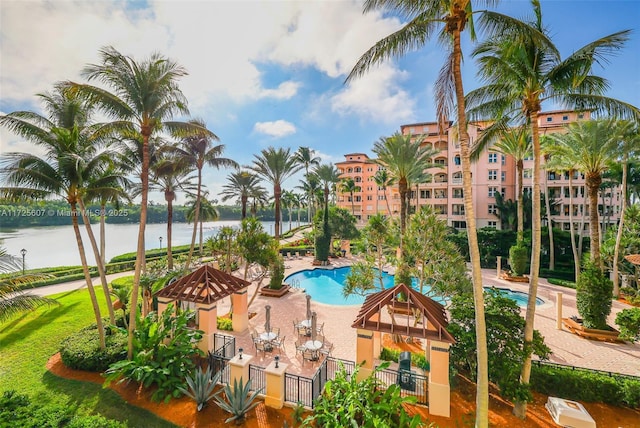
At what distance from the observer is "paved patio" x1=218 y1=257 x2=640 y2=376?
1170 cm

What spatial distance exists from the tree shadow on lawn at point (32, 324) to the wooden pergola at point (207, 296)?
24.9ft

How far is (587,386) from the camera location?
8953mm

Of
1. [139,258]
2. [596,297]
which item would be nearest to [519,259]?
[596,297]

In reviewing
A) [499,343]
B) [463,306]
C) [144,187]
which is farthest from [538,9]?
[144,187]

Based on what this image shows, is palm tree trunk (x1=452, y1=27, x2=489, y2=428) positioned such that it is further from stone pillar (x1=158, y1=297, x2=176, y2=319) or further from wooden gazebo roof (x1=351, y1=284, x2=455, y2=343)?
stone pillar (x1=158, y1=297, x2=176, y2=319)

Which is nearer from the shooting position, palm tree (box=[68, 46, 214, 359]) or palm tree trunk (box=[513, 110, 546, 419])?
palm tree trunk (box=[513, 110, 546, 419])

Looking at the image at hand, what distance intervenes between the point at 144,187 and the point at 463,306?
1332cm

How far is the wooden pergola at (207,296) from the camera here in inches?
463

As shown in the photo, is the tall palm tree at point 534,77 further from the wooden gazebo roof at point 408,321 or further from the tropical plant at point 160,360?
the tropical plant at point 160,360

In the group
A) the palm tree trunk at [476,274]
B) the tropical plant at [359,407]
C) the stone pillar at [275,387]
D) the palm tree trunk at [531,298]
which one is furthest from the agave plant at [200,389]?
the palm tree trunk at [531,298]

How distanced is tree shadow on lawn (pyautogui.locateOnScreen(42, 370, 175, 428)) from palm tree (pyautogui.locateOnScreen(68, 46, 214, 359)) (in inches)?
58.5

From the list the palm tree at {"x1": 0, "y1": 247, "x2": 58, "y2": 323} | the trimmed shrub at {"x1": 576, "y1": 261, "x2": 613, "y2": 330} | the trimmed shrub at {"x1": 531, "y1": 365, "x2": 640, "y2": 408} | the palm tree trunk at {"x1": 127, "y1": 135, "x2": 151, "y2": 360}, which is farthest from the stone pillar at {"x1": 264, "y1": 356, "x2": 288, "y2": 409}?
the trimmed shrub at {"x1": 576, "y1": 261, "x2": 613, "y2": 330}

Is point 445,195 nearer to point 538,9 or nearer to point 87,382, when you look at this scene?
point 538,9

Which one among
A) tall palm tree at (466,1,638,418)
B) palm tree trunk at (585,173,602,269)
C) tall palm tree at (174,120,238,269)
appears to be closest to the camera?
tall palm tree at (466,1,638,418)
